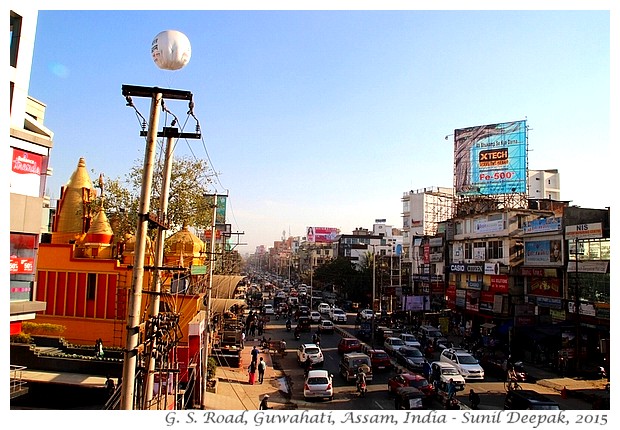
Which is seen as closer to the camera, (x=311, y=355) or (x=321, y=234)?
(x=311, y=355)

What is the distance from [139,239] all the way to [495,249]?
3385 cm

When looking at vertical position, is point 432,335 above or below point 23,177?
below

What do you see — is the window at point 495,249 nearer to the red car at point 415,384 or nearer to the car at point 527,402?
the red car at point 415,384

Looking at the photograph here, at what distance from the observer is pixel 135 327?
903cm

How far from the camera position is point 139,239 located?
9336 millimetres

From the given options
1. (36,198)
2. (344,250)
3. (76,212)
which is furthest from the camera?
(344,250)

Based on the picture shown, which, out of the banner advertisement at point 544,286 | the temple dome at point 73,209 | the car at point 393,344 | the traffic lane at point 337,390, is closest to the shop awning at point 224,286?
the traffic lane at point 337,390

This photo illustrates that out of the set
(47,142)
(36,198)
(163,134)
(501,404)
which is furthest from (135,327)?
(501,404)

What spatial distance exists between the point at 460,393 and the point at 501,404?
1.96 meters

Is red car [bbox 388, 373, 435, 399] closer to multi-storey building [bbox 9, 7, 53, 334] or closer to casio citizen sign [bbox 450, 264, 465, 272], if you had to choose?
multi-storey building [bbox 9, 7, 53, 334]

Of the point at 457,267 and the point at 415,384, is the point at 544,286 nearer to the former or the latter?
the point at 457,267

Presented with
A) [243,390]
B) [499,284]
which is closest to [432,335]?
[499,284]

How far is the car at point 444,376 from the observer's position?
20.6 meters

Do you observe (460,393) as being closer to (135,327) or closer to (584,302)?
(584,302)
